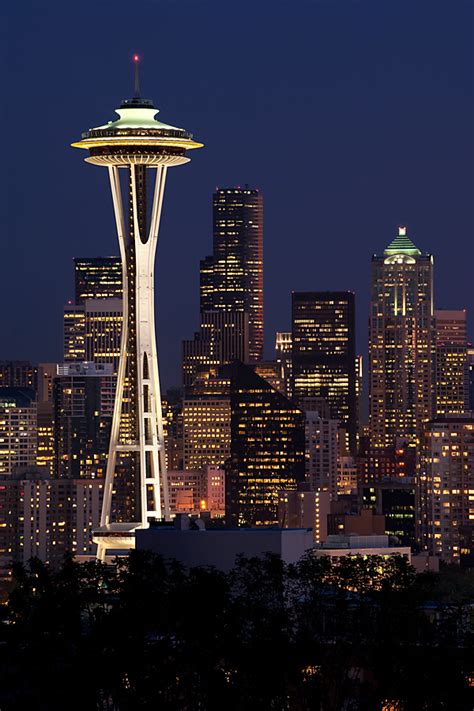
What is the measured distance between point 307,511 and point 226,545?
374ft

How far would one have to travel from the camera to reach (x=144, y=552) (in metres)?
72.4

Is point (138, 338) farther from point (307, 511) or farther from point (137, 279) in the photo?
point (307, 511)

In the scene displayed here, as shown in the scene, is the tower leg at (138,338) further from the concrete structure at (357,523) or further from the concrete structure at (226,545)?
the concrete structure at (226,545)

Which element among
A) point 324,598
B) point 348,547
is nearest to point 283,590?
point 324,598

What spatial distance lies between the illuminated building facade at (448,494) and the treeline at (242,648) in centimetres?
11315

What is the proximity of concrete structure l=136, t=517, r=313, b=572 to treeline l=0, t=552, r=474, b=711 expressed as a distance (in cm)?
1081

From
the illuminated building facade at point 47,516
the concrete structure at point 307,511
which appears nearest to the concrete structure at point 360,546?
the concrete structure at point 307,511

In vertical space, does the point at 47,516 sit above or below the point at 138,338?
below

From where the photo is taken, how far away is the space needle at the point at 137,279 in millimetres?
150875

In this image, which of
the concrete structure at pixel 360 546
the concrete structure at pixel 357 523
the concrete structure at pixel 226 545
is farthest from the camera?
the concrete structure at pixel 357 523

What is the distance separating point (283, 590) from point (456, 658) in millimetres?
5902

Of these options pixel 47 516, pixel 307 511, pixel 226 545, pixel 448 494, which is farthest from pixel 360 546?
pixel 307 511

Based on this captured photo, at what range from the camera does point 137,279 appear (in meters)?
151

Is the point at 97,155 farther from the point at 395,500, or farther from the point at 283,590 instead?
the point at 283,590
